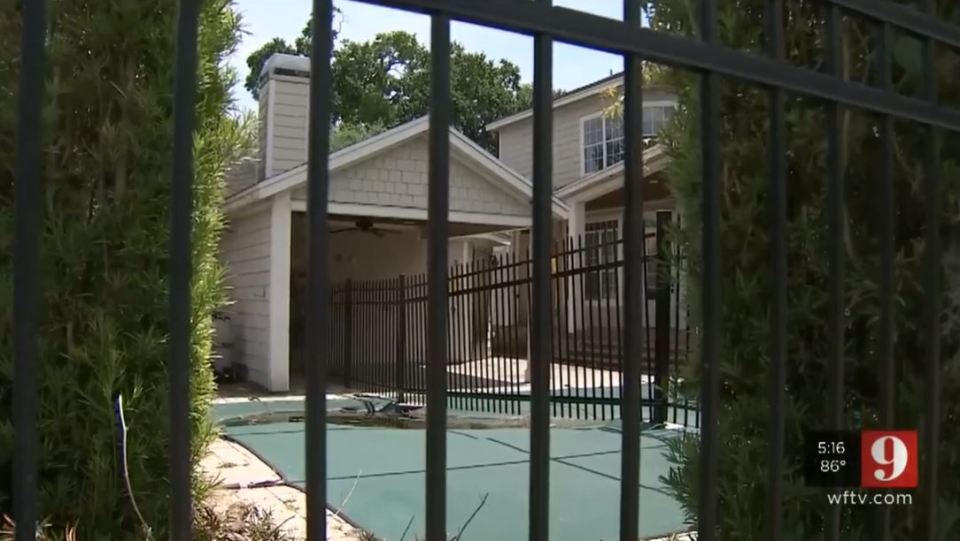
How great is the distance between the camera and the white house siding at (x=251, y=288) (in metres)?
12.1

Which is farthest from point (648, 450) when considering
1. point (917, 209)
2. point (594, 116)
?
point (594, 116)

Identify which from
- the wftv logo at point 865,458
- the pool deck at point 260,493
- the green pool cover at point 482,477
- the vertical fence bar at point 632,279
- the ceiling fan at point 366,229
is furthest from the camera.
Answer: the ceiling fan at point 366,229

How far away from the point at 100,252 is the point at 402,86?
41.2 metres

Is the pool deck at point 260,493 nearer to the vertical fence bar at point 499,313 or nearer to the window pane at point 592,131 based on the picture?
the vertical fence bar at point 499,313

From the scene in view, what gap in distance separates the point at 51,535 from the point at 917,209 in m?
2.89

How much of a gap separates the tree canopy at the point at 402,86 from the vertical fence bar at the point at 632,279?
39277mm

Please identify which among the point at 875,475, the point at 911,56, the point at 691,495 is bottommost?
the point at 691,495

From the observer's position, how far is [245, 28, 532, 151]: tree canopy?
41.1 metres

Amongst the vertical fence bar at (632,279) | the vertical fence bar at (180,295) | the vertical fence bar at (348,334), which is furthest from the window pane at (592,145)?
the vertical fence bar at (180,295)

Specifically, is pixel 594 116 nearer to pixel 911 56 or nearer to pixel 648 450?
pixel 648 450

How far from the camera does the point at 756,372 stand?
89.8 inches

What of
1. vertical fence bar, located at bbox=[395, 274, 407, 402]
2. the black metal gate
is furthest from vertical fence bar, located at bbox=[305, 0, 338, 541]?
vertical fence bar, located at bbox=[395, 274, 407, 402]

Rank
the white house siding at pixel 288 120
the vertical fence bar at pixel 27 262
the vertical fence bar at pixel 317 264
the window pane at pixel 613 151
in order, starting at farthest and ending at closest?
the window pane at pixel 613 151, the white house siding at pixel 288 120, the vertical fence bar at pixel 317 264, the vertical fence bar at pixel 27 262

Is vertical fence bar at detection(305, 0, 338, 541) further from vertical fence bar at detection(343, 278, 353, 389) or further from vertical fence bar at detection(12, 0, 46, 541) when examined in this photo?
vertical fence bar at detection(343, 278, 353, 389)
